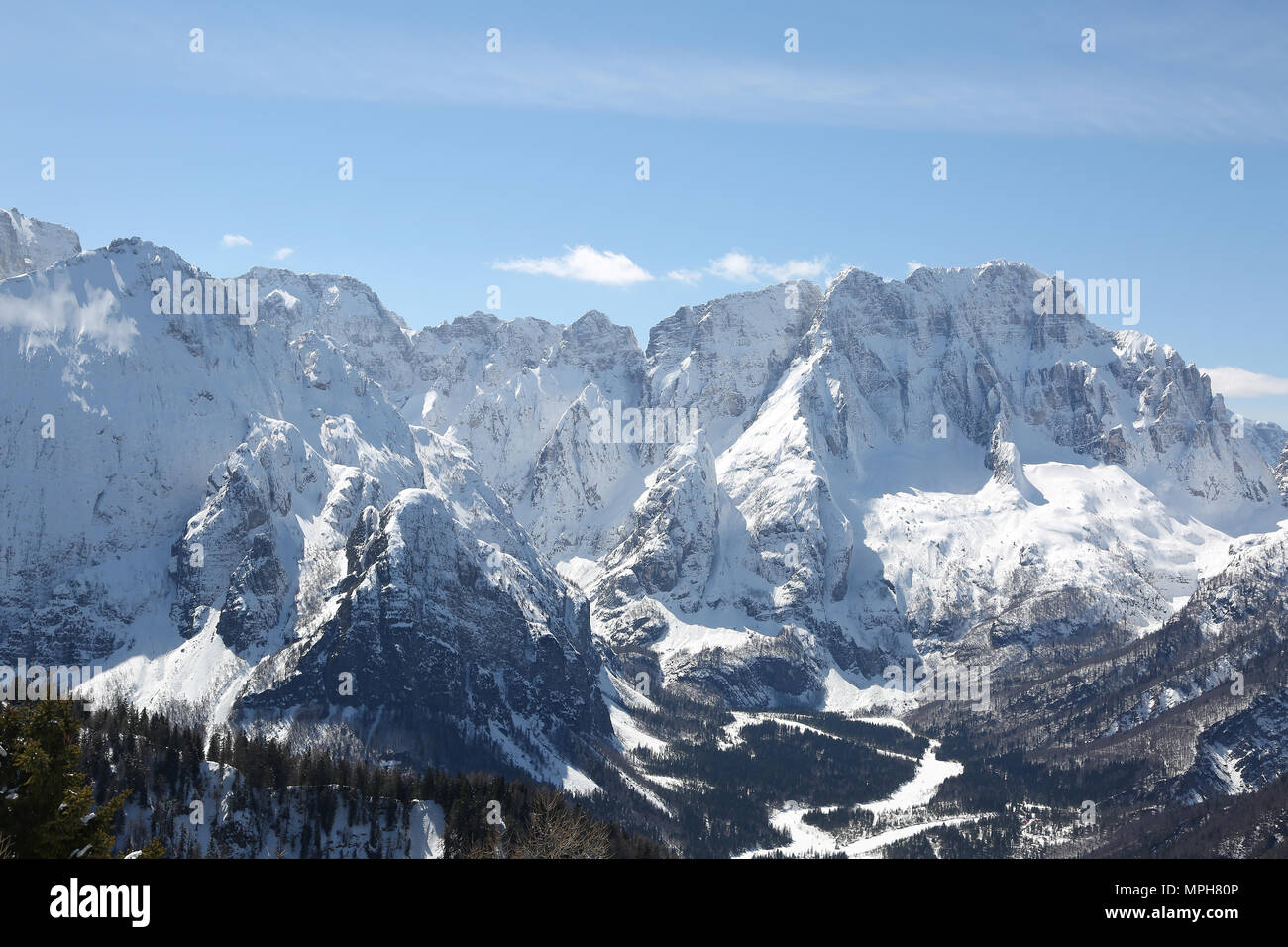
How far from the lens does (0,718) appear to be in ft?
228
